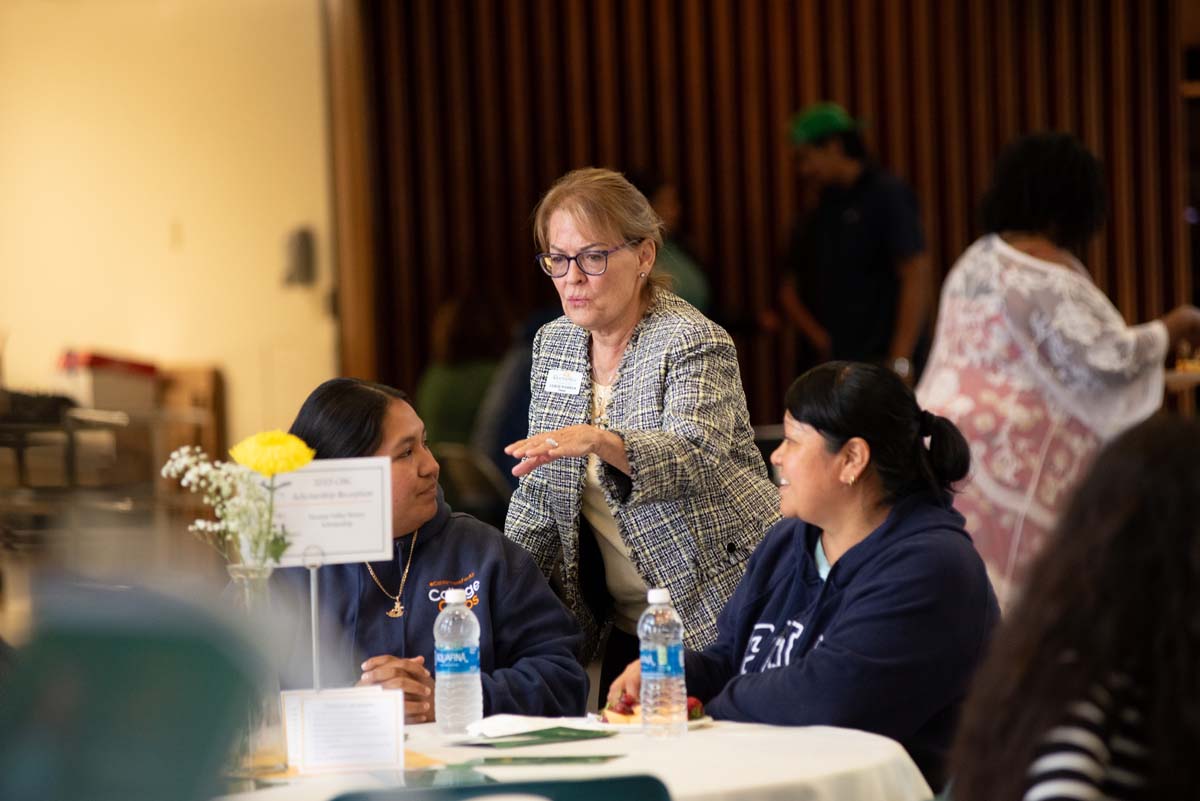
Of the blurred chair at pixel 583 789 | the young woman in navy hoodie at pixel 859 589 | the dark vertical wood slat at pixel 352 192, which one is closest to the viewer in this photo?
the blurred chair at pixel 583 789

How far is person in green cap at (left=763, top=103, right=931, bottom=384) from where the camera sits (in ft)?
19.5

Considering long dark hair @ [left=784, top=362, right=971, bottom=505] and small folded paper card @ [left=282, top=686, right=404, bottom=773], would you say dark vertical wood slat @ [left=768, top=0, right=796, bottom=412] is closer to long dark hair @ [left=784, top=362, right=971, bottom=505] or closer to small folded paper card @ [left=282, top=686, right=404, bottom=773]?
long dark hair @ [left=784, top=362, right=971, bottom=505]

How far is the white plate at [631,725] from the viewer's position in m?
2.41

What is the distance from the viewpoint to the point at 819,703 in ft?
8.16

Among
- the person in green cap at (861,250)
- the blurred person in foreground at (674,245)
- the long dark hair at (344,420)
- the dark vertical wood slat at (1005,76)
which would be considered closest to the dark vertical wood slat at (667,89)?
the blurred person in foreground at (674,245)

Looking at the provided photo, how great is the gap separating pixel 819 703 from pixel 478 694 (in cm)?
53

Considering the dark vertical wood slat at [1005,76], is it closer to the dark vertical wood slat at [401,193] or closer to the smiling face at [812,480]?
the dark vertical wood slat at [401,193]

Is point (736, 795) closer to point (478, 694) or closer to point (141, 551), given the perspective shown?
point (478, 694)

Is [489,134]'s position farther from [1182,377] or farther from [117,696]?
[117,696]

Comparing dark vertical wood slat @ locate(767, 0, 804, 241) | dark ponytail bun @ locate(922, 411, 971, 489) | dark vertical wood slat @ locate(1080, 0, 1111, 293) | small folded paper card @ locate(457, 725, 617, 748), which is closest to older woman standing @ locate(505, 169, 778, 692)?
dark ponytail bun @ locate(922, 411, 971, 489)

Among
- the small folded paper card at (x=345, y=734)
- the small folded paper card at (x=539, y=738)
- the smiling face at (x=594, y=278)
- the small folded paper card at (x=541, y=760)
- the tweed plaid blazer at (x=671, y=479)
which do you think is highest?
the smiling face at (x=594, y=278)

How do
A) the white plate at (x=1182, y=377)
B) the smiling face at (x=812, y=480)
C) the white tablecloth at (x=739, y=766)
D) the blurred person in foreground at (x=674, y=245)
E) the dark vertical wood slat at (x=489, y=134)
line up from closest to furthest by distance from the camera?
the white tablecloth at (x=739, y=766) < the smiling face at (x=812, y=480) < the white plate at (x=1182, y=377) < the blurred person in foreground at (x=674, y=245) < the dark vertical wood slat at (x=489, y=134)

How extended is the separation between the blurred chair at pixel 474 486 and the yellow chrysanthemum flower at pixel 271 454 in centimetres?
321

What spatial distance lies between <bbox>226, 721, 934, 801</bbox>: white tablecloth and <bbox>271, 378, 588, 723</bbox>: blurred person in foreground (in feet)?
1.30
